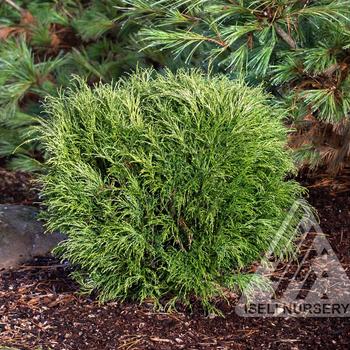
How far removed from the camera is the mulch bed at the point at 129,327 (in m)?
3.54

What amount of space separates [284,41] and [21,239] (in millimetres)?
1852

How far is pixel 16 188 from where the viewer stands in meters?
5.63

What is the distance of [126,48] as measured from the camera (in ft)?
17.9

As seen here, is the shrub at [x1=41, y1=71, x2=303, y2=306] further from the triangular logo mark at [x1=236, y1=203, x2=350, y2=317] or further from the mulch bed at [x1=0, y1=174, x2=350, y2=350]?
the triangular logo mark at [x1=236, y1=203, x2=350, y2=317]

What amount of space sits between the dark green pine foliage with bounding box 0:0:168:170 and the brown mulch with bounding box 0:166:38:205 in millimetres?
117

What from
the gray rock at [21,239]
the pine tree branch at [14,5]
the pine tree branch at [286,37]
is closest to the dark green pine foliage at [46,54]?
the pine tree branch at [14,5]

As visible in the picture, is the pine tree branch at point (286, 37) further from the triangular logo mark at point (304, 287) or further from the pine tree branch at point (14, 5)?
the pine tree branch at point (14, 5)

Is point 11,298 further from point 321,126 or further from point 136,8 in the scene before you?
point 321,126

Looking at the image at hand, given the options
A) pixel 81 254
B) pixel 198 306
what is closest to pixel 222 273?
pixel 198 306

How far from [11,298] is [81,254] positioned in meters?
0.57

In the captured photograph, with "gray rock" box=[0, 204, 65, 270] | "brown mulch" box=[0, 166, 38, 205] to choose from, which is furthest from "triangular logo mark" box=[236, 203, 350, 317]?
"brown mulch" box=[0, 166, 38, 205]

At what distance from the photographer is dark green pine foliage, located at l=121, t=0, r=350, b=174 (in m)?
3.90

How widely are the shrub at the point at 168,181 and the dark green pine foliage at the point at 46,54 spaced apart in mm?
1660

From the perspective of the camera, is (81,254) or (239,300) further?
(239,300)
